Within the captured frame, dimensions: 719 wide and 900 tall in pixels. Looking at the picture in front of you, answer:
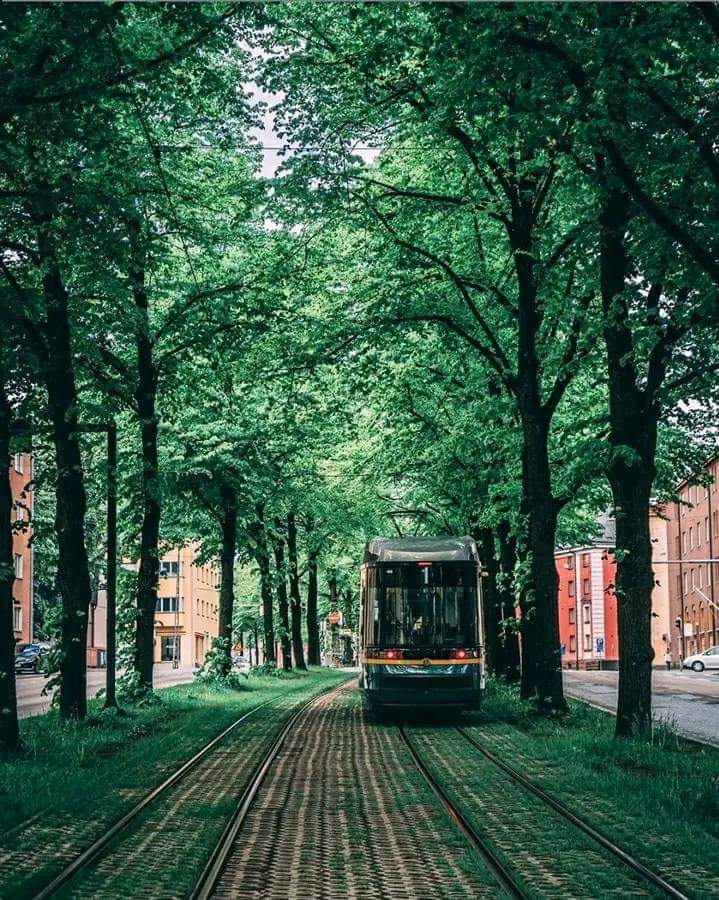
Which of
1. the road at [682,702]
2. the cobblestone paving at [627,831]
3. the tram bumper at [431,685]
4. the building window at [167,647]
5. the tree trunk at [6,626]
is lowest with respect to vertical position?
the building window at [167,647]

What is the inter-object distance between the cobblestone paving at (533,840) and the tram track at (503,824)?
0.03 feet

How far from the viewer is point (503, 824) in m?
10.3

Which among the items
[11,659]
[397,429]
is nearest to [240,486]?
[397,429]

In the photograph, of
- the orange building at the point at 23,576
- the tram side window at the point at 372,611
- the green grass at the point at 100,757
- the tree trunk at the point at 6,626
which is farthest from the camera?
the orange building at the point at 23,576

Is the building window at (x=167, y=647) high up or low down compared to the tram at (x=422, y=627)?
down

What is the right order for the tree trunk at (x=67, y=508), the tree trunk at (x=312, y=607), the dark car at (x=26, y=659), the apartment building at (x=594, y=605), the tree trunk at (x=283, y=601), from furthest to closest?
the apartment building at (x=594, y=605), the dark car at (x=26, y=659), the tree trunk at (x=312, y=607), the tree trunk at (x=283, y=601), the tree trunk at (x=67, y=508)

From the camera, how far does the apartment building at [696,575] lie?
235 ft

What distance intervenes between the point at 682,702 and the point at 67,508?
730 inches

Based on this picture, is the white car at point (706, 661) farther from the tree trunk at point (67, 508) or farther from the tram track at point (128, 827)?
the tram track at point (128, 827)

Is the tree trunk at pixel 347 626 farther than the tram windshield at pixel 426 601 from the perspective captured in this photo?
Yes

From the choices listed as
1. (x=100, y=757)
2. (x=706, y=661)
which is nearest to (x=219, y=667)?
(x=100, y=757)

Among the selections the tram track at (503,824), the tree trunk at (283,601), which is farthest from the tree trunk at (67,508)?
the tree trunk at (283,601)

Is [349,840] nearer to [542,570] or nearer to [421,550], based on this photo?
[542,570]

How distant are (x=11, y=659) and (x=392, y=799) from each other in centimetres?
540
